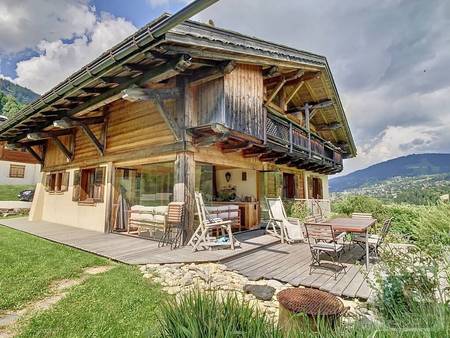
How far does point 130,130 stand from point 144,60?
3.47 meters

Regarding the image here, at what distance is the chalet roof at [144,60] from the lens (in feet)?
14.3

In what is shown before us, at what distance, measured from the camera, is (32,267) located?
14.5 ft

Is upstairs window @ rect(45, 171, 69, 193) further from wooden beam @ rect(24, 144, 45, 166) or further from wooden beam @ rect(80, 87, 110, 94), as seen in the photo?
wooden beam @ rect(80, 87, 110, 94)

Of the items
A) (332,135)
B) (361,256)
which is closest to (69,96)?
(361,256)

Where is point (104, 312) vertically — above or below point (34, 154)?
below

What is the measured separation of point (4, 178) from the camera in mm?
26016

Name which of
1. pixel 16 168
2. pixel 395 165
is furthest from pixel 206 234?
pixel 395 165

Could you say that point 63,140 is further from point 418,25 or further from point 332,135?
point 332,135

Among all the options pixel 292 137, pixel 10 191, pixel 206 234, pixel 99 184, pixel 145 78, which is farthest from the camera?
pixel 10 191

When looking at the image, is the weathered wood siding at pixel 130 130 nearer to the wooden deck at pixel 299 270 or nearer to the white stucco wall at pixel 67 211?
the white stucco wall at pixel 67 211

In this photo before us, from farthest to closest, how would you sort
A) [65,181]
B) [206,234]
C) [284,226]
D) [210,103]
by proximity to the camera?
[65,181]
[284,226]
[210,103]
[206,234]

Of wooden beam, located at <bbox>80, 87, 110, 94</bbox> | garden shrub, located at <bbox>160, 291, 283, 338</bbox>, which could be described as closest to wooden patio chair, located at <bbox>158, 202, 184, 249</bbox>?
wooden beam, located at <bbox>80, 87, 110, 94</bbox>

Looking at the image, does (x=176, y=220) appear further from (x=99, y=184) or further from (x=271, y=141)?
(x=99, y=184)

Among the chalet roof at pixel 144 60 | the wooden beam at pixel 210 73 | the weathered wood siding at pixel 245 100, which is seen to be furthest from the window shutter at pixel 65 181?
the weathered wood siding at pixel 245 100
